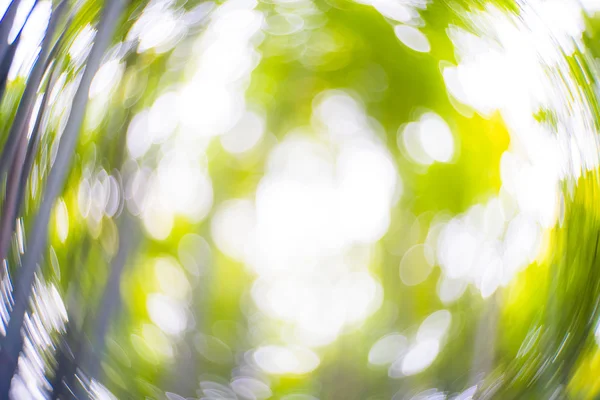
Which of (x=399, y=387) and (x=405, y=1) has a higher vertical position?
(x=405, y=1)

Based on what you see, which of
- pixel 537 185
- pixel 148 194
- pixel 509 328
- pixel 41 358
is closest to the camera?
pixel 41 358

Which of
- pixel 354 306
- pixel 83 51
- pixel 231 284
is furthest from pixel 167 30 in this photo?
pixel 354 306

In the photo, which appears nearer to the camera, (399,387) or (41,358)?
(41,358)

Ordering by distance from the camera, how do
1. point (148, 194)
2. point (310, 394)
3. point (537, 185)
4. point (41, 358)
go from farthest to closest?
point (148, 194) → point (310, 394) → point (537, 185) → point (41, 358)

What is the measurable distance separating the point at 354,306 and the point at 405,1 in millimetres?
2150

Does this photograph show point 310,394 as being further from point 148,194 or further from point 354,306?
point 148,194

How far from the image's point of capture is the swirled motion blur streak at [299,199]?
1.06 metres

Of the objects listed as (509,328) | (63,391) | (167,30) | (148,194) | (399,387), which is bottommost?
(399,387)

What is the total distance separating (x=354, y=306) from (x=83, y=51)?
9.86 feet

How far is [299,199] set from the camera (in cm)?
440

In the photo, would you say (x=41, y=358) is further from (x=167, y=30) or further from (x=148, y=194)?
(x=148, y=194)

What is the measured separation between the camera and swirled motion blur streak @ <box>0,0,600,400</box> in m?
1.06

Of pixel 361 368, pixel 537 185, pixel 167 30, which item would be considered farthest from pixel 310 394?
pixel 167 30

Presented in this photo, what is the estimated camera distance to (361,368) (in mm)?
3336
